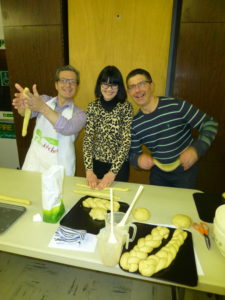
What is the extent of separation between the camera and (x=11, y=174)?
130cm

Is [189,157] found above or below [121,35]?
below

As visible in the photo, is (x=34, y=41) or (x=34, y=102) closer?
(x=34, y=102)

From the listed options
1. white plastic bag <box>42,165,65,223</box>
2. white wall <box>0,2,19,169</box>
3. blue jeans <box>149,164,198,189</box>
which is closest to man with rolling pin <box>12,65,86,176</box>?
white plastic bag <box>42,165,65,223</box>

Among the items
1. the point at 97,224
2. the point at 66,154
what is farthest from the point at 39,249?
the point at 66,154

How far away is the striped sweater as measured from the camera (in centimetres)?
125

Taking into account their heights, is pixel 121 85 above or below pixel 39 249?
above

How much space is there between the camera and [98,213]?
90cm

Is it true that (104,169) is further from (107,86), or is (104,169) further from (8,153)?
(8,153)

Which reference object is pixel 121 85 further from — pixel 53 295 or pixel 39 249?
pixel 53 295

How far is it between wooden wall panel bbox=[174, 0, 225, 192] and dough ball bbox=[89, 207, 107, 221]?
1.39 meters

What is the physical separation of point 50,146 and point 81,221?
25.0 inches

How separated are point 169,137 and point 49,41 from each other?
1564 mm

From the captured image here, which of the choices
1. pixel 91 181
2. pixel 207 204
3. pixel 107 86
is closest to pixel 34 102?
pixel 107 86

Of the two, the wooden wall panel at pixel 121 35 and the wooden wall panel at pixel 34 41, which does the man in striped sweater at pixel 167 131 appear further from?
the wooden wall panel at pixel 34 41
